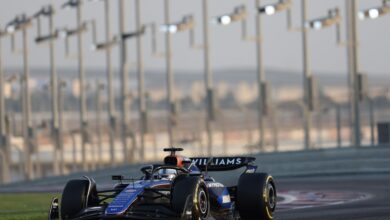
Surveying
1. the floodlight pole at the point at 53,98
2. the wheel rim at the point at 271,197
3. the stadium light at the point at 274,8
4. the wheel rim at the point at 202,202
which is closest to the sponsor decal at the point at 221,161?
the wheel rim at the point at 271,197

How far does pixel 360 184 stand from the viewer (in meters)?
29.6

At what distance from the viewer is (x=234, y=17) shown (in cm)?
4075

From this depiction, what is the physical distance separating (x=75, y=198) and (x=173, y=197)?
1437 mm

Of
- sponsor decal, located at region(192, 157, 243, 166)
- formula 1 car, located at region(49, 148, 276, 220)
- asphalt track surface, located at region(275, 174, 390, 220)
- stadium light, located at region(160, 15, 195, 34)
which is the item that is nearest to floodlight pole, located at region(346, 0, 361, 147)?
asphalt track surface, located at region(275, 174, 390, 220)

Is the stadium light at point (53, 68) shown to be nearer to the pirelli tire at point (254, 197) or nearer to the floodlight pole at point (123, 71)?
the floodlight pole at point (123, 71)

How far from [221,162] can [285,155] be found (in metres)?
15.1

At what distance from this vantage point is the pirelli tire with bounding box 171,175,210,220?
→ 16.3m

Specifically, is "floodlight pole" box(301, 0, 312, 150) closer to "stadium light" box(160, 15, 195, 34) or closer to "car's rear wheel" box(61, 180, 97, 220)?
"stadium light" box(160, 15, 195, 34)

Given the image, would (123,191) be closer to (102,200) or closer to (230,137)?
(102,200)

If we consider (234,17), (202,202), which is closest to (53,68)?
(234,17)

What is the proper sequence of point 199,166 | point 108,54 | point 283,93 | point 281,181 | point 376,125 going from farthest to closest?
point 283,93
point 108,54
point 376,125
point 281,181
point 199,166

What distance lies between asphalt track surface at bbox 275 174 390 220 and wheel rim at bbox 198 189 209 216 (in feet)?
10.8

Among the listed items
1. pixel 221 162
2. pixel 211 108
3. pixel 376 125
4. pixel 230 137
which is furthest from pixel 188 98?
pixel 221 162

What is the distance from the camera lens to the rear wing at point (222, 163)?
18.8 m
